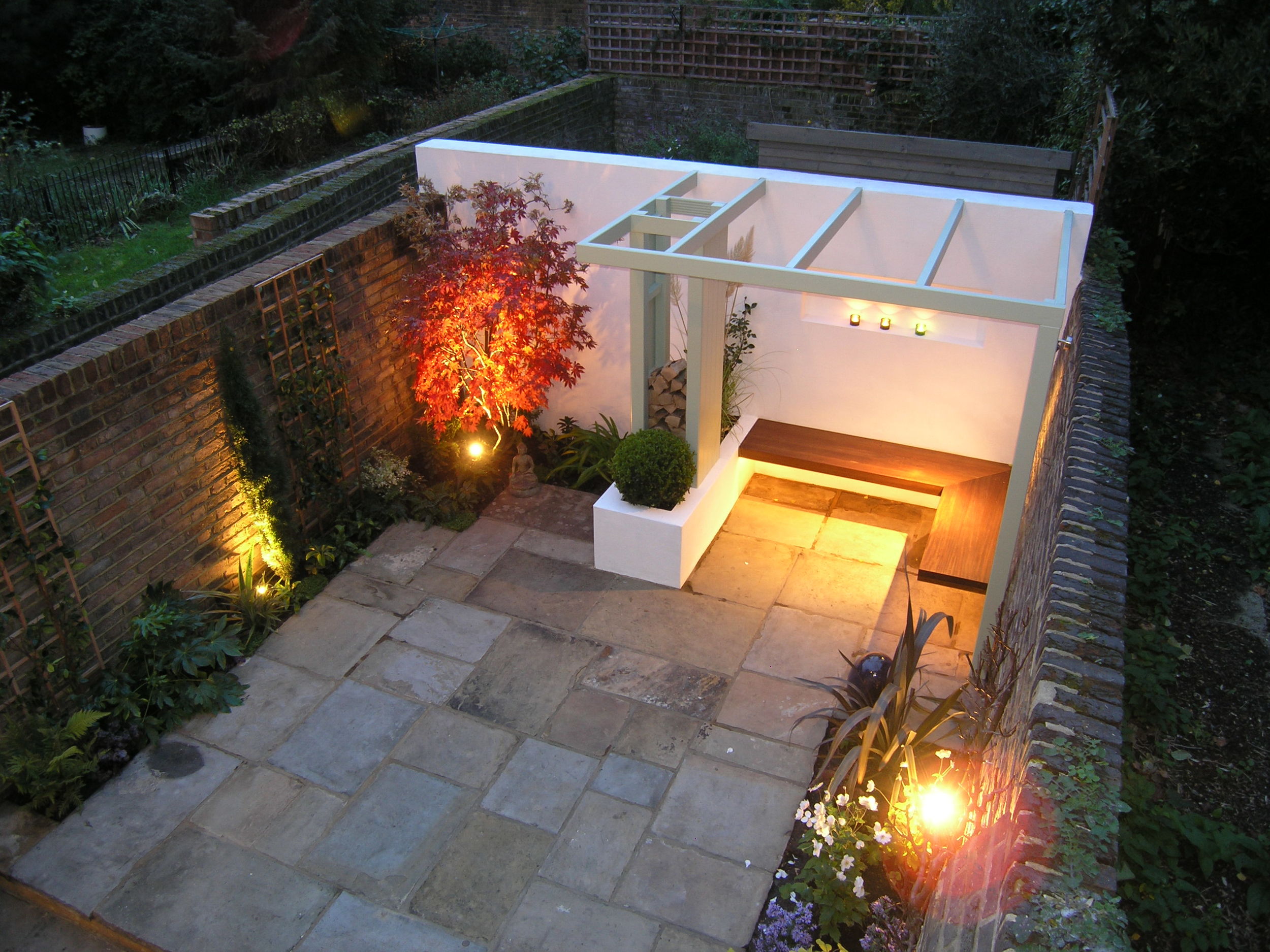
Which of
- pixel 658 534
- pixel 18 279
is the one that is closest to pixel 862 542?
pixel 658 534

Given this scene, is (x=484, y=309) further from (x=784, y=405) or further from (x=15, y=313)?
(x=15, y=313)

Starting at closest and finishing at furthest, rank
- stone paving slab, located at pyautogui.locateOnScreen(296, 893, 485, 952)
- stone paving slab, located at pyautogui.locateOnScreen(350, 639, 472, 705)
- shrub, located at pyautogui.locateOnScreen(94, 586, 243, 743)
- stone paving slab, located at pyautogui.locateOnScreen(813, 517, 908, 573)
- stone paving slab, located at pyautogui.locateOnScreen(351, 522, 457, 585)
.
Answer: stone paving slab, located at pyautogui.locateOnScreen(296, 893, 485, 952), shrub, located at pyautogui.locateOnScreen(94, 586, 243, 743), stone paving slab, located at pyautogui.locateOnScreen(350, 639, 472, 705), stone paving slab, located at pyautogui.locateOnScreen(351, 522, 457, 585), stone paving slab, located at pyautogui.locateOnScreen(813, 517, 908, 573)

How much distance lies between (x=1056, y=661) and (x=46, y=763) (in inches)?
161

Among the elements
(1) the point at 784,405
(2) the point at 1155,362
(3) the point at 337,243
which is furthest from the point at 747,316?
(2) the point at 1155,362

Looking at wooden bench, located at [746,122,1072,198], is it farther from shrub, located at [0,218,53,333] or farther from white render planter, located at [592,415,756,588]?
shrub, located at [0,218,53,333]

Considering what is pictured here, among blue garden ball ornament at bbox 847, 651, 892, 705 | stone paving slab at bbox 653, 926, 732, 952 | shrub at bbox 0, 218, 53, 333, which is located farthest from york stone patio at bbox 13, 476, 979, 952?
shrub at bbox 0, 218, 53, 333

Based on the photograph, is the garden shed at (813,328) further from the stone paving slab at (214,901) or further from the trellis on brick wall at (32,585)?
the trellis on brick wall at (32,585)

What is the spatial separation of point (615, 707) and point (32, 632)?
2.68 meters

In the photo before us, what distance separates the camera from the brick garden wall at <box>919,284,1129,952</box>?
2.17 meters

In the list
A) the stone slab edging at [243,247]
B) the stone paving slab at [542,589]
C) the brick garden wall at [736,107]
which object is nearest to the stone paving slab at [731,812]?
the stone paving slab at [542,589]

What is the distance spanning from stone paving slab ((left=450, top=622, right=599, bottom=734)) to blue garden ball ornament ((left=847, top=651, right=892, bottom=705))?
1.40 metres

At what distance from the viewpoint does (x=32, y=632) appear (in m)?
4.14

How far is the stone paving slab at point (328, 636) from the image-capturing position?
497 cm

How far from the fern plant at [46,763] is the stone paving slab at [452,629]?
1.56m
